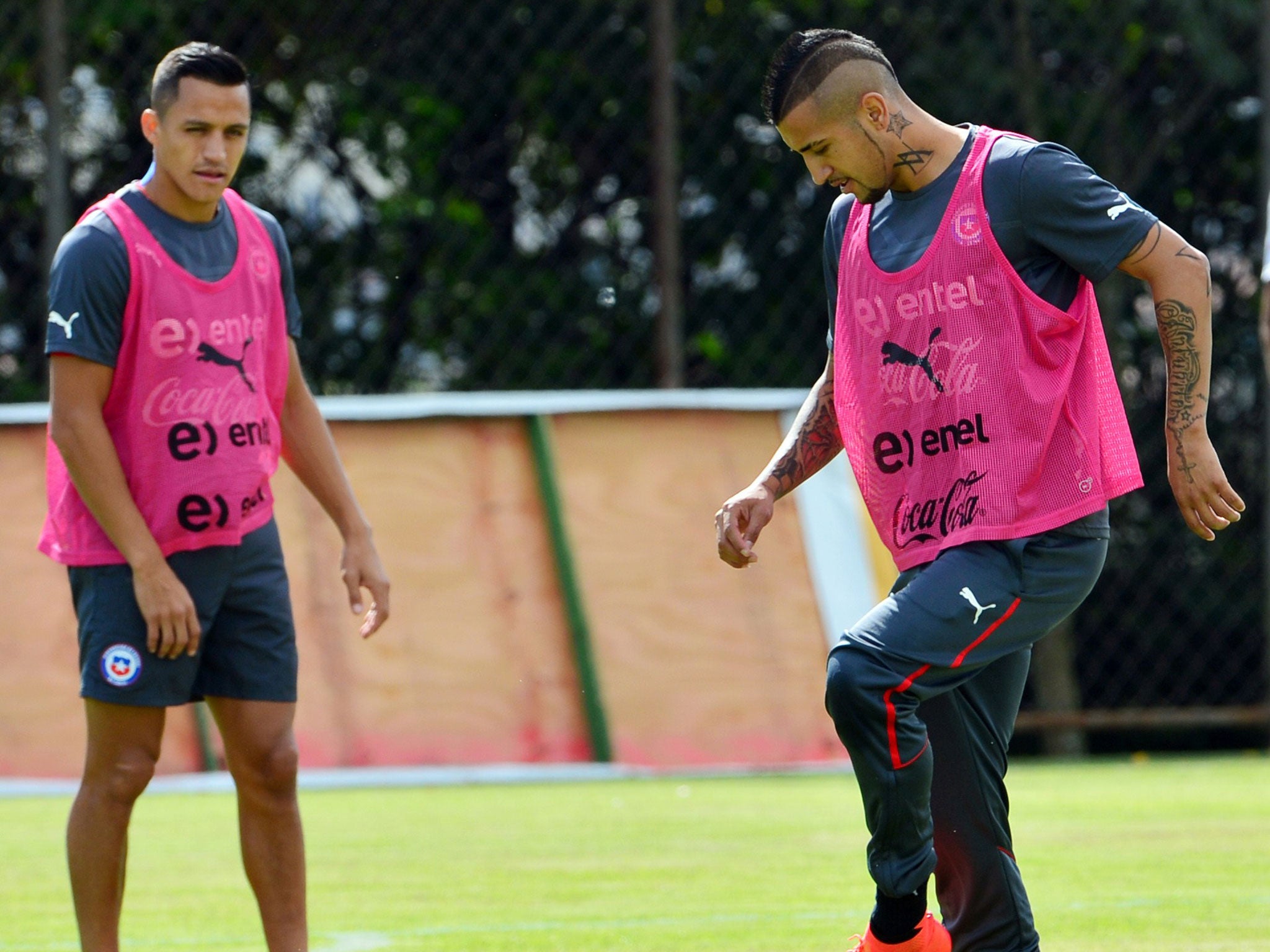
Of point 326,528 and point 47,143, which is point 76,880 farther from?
point 47,143

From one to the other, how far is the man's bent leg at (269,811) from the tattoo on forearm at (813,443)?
46.6 inches

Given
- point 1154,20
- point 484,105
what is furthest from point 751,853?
point 1154,20

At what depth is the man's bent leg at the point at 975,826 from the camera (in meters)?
3.73

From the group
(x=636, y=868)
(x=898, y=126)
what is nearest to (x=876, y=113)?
(x=898, y=126)

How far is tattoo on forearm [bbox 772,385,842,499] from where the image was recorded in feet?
13.3

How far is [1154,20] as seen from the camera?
10766 mm

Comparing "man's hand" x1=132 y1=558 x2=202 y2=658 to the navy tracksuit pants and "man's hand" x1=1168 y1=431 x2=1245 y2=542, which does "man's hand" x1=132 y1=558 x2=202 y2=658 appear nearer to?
the navy tracksuit pants

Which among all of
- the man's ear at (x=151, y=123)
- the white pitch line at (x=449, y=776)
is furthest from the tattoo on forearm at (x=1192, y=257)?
the white pitch line at (x=449, y=776)

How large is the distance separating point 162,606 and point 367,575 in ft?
1.90

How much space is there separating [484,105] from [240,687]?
6668 mm

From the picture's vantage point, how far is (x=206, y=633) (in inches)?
A: 161

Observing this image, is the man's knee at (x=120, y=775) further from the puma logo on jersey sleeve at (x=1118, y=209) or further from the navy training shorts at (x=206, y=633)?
the puma logo on jersey sleeve at (x=1118, y=209)

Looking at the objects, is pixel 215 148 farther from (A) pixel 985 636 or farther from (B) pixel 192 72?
(A) pixel 985 636

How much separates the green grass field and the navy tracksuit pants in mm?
739
